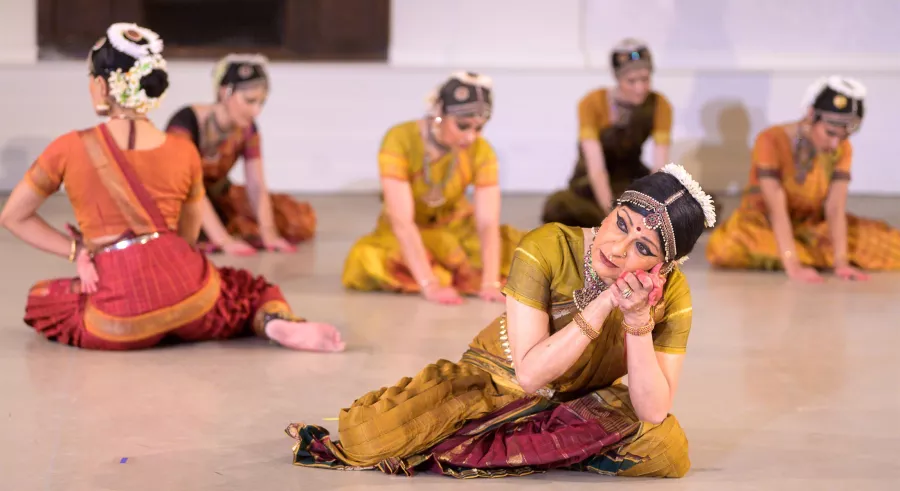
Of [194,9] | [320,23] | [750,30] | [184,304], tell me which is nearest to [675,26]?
[750,30]

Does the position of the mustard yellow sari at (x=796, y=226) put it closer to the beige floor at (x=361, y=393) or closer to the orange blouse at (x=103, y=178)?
the beige floor at (x=361, y=393)

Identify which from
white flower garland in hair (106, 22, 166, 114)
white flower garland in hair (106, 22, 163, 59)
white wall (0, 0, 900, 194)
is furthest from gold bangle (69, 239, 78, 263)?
white wall (0, 0, 900, 194)

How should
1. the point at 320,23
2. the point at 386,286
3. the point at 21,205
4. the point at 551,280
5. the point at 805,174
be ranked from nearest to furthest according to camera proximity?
1. the point at 551,280
2. the point at 21,205
3. the point at 386,286
4. the point at 805,174
5. the point at 320,23

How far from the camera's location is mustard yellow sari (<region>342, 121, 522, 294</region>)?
4.81m

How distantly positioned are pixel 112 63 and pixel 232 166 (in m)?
2.31

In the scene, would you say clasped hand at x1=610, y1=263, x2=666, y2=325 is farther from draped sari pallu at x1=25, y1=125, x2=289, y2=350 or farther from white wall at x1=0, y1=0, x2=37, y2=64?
white wall at x1=0, y1=0, x2=37, y2=64

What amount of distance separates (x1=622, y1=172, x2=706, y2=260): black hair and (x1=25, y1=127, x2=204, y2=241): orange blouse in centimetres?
178

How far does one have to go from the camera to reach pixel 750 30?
8.00 meters

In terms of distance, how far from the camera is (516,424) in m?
2.91

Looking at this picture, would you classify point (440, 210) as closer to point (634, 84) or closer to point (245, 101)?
point (245, 101)

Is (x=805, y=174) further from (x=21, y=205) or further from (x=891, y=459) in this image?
(x=21, y=205)

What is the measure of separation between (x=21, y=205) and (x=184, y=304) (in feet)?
1.94

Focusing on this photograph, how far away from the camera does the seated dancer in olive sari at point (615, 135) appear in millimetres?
6141

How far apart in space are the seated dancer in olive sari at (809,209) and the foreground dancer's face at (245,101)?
226 centimetres
